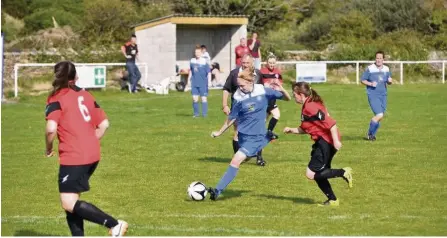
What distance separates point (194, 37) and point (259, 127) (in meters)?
26.2

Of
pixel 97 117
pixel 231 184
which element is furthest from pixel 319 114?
pixel 97 117

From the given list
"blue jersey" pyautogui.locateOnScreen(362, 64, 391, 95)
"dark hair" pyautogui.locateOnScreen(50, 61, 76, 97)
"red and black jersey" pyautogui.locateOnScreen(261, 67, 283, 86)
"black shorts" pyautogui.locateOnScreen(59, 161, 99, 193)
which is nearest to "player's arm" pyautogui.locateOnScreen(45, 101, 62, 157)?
"dark hair" pyautogui.locateOnScreen(50, 61, 76, 97)

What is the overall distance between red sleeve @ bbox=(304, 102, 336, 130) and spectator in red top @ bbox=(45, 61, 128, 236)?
11.0 ft

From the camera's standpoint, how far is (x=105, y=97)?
3253 cm

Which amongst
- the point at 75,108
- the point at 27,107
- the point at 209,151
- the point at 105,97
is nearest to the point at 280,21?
the point at 105,97

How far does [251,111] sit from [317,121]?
1.05 meters

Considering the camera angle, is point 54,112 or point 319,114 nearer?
point 54,112

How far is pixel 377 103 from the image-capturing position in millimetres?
19750

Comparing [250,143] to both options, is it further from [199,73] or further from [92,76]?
[92,76]

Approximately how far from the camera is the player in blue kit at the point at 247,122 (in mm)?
12141

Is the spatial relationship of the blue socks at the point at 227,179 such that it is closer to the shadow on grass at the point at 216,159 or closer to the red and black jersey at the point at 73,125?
the red and black jersey at the point at 73,125

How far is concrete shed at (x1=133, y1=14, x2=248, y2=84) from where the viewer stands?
35.4 meters

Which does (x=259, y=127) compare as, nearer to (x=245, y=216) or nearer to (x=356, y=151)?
(x=245, y=216)

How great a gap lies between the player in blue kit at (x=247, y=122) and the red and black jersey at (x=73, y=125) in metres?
3.41
